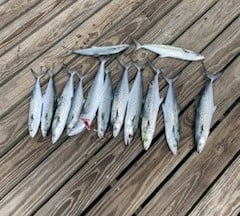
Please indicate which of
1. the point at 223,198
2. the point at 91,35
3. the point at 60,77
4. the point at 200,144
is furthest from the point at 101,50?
the point at 223,198

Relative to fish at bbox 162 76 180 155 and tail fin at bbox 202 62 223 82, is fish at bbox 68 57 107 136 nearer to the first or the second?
fish at bbox 162 76 180 155

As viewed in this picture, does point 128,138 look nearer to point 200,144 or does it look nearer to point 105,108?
point 105,108

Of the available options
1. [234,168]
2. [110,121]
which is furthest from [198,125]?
[110,121]

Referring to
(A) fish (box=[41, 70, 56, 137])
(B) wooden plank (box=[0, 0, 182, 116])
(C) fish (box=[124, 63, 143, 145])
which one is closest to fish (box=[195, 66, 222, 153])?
(C) fish (box=[124, 63, 143, 145])

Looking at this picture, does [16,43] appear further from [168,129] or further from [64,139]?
[168,129]

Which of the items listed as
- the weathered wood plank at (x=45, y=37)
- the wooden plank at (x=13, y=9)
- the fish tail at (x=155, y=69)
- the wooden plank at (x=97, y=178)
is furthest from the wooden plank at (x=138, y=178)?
the wooden plank at (x=13, y=9)

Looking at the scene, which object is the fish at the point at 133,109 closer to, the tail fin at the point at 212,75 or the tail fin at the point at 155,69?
the tail fin at the point at 155,69

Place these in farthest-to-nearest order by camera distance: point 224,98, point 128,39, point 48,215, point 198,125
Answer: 1. point 128,39
2. point 224,98
3. point 198,125
4. point 48,215
